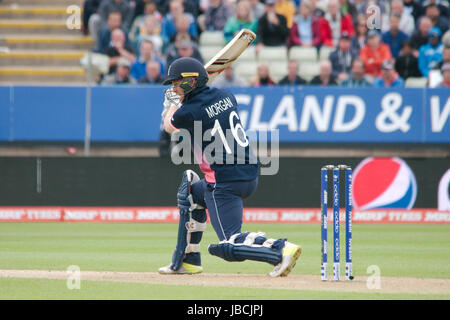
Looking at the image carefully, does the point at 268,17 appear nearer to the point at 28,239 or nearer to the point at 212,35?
the point at 212,35

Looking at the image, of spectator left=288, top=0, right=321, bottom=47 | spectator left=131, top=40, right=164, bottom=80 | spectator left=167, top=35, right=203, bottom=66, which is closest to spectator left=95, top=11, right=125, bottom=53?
spectator left=131, top=40, right=164, bottom=80

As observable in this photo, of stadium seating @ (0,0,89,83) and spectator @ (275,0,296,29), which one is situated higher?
spectator @ (275,0,296,29)

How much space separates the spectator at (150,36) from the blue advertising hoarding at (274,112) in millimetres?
2092

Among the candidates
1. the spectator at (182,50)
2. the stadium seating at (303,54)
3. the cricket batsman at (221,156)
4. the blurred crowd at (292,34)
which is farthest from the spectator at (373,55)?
the cricket batsman at (221,156)

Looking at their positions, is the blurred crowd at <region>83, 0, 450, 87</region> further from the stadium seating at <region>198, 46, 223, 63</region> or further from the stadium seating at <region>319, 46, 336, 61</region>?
the stadium seating at <region>198, 46, 223, 63</region>

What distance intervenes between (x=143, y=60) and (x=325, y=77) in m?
3.77

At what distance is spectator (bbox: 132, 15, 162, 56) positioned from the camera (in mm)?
19156

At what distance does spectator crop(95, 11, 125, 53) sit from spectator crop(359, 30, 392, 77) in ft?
17.2

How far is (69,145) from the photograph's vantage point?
17562 millimetres

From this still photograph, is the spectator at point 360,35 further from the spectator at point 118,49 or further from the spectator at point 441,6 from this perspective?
the spectator at point 118,49

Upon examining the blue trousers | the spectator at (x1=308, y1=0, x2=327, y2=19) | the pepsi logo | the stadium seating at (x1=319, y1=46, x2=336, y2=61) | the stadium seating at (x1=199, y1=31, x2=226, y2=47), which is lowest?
the pepsi logo

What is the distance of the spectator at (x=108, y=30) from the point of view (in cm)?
1930

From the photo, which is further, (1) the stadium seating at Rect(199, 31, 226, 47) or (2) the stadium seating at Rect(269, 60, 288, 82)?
(1) the stadium seating at Rect(199, 31, 226, 47)

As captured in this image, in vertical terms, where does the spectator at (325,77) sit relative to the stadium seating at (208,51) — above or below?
below
